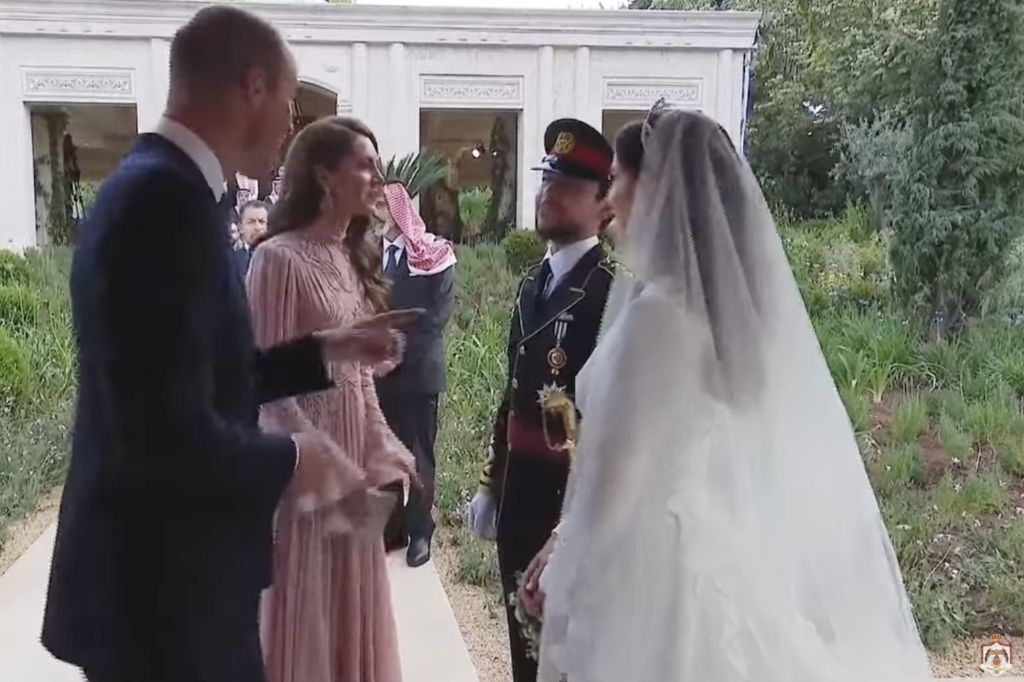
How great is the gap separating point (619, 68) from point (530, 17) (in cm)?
55

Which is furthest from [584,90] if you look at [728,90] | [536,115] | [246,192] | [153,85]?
[153,85]

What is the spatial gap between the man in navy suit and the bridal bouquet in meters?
0.65

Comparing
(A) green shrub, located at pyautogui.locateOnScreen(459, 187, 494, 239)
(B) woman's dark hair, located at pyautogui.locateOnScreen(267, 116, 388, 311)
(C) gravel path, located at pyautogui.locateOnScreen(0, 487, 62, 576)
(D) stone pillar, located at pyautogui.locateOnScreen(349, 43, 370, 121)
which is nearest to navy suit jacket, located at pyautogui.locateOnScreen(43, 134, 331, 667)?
(B) woman's dark hair, located at pyautogui.locateOnScreen(267, 116, 388, 311)

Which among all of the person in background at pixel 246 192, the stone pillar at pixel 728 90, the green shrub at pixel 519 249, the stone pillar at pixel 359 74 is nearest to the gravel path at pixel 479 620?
the person in background at pixel 246 192

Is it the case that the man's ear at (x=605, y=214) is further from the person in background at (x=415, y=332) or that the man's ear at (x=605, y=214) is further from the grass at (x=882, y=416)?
the grass at (x=882, y=416)

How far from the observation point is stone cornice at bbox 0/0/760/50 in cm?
471

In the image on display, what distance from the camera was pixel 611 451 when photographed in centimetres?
146

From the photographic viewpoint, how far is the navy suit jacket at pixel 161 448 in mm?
1068

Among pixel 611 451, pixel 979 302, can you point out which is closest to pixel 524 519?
pixel 611 451

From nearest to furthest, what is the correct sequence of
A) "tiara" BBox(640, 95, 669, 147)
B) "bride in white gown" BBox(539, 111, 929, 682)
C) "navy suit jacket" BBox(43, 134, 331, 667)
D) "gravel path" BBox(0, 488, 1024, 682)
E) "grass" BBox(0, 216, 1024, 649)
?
"navy suit jacket" BBox(43, 134, 331, 667) < "bride in white gown" BBox(539, 111, 929, 682) < "tiara" BBox(640, 95, 669, 147) < "gravel path" BBox(0, 488, 1024, 682) < "grass" BBox(0, 216, 1024, 649)

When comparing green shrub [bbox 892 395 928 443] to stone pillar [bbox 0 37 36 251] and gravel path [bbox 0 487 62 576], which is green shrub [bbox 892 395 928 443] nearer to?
gravel path [bbox 0 487 62 576]

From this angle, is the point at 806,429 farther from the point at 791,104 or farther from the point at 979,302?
the point at 791,104

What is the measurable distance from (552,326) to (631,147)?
0.39 metres

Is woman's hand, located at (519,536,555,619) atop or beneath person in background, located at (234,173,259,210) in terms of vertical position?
beneath
